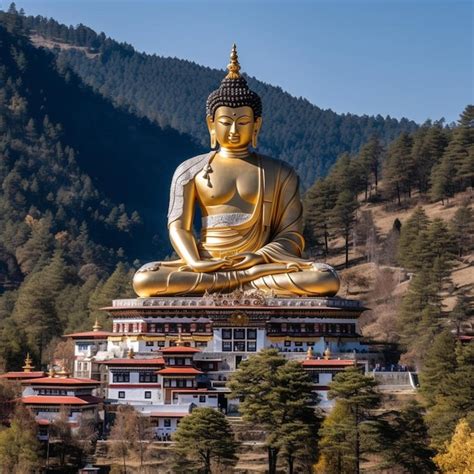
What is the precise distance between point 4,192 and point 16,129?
1251cm

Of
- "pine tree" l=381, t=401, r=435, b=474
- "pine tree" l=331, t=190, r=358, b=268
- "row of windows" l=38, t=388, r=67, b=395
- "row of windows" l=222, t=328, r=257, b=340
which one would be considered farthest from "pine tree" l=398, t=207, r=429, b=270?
"pine tree" l=381, t=401, r=435, b=474

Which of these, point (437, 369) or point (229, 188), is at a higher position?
point (229, 188)

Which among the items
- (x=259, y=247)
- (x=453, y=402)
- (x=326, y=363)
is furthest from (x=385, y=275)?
(x=453, y=402)

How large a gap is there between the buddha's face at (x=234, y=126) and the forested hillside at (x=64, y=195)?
8175 mm

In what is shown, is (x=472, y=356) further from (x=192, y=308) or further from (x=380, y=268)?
(x=380, y=268)

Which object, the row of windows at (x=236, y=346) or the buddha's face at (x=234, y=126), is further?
the buddha's face at (x=234, y=126)

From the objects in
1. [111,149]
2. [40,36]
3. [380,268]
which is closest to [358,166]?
[380,268]

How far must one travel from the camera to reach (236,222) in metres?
41.3

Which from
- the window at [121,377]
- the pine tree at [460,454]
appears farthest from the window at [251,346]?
the pine tree at [460,454]

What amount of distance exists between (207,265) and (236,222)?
5.63 feet

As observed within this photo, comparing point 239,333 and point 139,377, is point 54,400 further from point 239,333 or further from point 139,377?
point 239,333

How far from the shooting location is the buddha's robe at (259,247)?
4016 cm

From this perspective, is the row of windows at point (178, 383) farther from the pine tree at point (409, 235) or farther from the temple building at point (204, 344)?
the pine tree at point (409, 235)

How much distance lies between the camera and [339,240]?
205 feet
